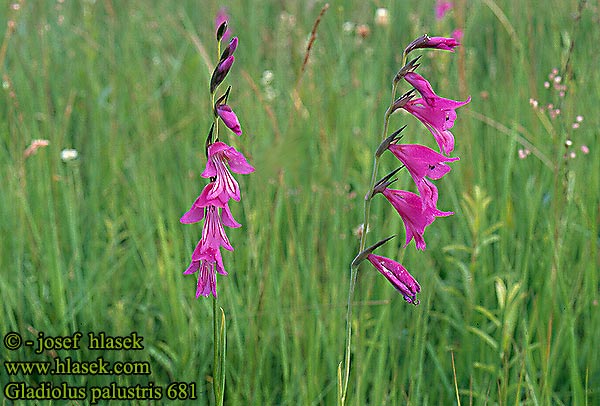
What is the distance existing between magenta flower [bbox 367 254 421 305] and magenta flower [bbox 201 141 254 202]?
0.26 metres

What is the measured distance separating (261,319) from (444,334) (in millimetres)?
485

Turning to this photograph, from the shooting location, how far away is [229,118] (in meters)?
1.00

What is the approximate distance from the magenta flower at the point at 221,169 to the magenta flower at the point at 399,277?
26 centimetres

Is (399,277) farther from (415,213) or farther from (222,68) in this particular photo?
(222,68)

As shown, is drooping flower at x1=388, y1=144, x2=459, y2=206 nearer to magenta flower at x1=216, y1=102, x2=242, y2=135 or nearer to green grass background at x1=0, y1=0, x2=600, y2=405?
magenta flower at x1=216, y1=102, x2=242, y2=135

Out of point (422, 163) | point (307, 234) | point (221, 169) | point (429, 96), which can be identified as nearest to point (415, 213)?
point (422, 163)

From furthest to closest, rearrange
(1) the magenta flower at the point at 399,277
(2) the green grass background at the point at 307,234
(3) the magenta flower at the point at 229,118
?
(2) the green grass background at the point at 307,234 < (1) the magenta flower at the point at 399,277 < (3) the magenta flower at the point at 229,118

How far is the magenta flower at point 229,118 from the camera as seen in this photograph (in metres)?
0.98

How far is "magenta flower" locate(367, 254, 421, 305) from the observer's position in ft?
3.72

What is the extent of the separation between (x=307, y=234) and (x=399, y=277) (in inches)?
48.9

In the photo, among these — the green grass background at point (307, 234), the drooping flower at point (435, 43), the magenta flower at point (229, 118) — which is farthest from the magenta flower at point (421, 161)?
the green grass background at point (307, 234)

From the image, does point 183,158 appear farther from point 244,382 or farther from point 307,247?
point 244,382

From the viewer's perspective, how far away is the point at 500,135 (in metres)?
2.84

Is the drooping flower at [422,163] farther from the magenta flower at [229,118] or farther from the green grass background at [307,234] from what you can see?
the green grass background at [307,234]
